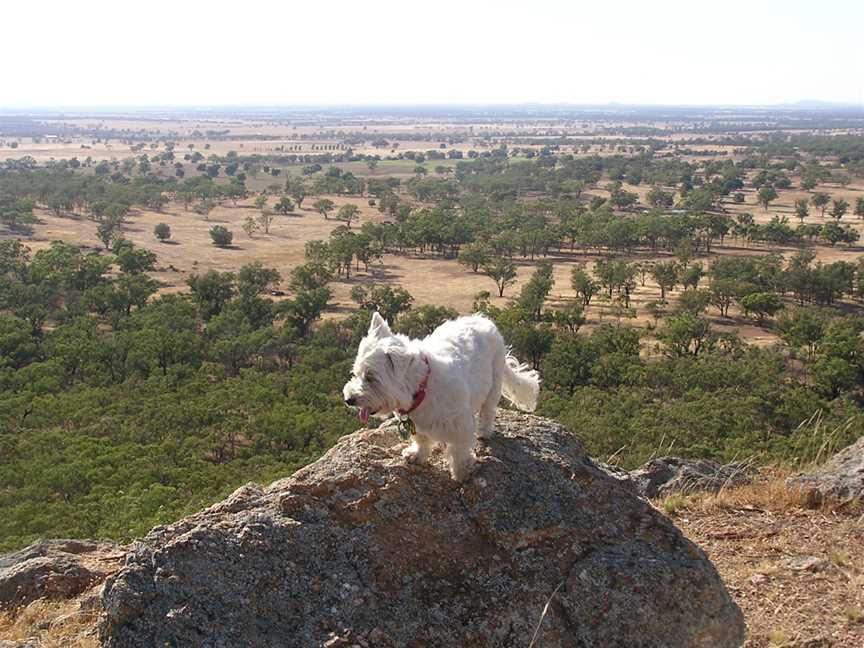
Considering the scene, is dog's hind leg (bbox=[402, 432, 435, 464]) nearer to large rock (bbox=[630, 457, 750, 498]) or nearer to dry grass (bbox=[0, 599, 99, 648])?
dry grass (bbox=[0, 599, 99, 648])

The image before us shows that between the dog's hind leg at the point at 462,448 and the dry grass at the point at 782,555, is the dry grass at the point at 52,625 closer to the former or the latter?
the dog's hind leg at the point at 462,448

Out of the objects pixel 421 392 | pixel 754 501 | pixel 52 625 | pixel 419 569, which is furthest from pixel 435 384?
pixel 754 501

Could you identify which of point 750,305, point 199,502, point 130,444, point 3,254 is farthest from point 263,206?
point 199,502

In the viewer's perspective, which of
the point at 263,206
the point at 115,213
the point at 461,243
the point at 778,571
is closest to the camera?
the point at 778,571

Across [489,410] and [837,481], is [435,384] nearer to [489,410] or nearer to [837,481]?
[489,410]

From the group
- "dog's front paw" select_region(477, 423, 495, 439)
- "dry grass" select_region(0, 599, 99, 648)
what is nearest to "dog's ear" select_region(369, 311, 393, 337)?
"dog's front paw" select_region(477, 423, 495, 439)

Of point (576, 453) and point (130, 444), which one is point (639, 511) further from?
point (130, 444)
